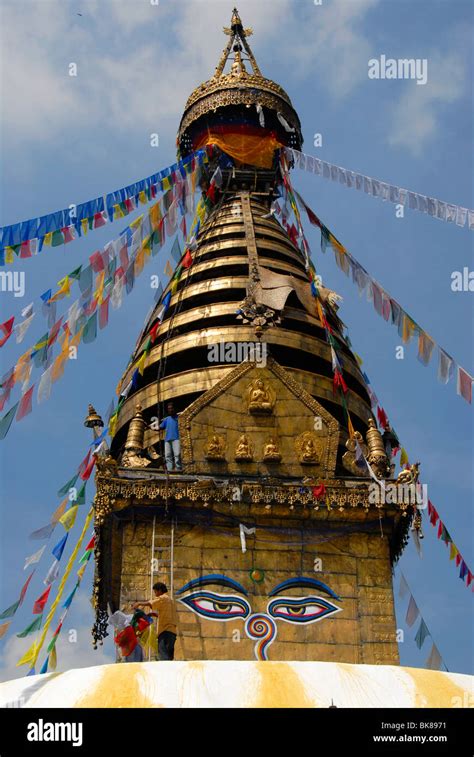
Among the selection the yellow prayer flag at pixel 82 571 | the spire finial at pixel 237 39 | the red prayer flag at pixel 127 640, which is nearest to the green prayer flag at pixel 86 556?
the yellow prayer flag at pixel 82 571

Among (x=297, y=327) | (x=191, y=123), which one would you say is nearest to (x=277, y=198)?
(x=191, y=123)

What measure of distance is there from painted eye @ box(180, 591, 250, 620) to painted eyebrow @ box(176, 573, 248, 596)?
0.47ft

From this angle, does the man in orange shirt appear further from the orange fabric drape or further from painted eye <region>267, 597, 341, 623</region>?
the orange fabric drape

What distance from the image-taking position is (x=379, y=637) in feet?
55.3

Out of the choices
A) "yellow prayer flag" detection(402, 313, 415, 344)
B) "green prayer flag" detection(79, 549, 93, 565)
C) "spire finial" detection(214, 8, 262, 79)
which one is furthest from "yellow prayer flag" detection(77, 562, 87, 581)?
"spire finial" detection(214, 8, 262, 79)

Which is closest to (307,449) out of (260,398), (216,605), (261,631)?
(260,398)

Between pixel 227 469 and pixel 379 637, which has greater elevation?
pixel 227 469

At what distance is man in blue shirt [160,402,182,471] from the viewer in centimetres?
1859

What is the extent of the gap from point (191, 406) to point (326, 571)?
3.68m
